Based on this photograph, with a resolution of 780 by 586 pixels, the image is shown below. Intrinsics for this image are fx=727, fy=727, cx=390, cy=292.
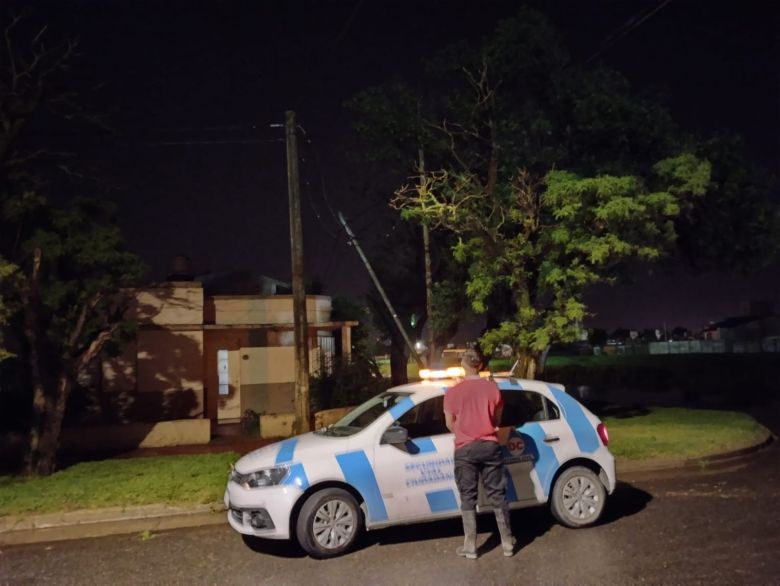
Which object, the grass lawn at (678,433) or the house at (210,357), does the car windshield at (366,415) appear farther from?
the house at (210,357)

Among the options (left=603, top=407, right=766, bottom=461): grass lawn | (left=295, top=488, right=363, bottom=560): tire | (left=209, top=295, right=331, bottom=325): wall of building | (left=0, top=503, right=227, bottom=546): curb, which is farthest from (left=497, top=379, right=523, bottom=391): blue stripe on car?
(left=209, top=295, right=331, bottom=325): wall of building

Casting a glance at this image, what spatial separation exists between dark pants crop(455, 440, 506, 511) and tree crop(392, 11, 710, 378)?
7356 millimetres

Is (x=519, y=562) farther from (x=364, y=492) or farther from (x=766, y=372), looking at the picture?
(x=766, y=372)

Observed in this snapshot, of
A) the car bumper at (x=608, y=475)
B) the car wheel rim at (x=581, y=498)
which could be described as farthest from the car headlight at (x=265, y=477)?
the car bumper at (x=608, y=475)

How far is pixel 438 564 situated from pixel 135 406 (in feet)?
40.1

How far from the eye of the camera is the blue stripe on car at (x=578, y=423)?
7.13 metres

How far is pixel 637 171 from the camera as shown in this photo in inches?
552

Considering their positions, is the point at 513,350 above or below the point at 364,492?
above

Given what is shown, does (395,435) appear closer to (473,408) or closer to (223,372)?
(473,408)

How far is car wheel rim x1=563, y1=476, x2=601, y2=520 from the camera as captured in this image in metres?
6.99

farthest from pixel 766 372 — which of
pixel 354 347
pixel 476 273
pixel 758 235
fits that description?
pixel 476 273

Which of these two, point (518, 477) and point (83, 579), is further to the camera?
point (518, 477)

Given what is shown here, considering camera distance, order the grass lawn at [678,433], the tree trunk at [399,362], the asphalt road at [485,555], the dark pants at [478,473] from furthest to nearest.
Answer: the tree trunk at [399,362]
the grass lawn at [678,433]
the dark pants at [478,473]
the asphalt road at [485,555]

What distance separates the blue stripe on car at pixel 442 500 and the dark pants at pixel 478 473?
0.58 m
